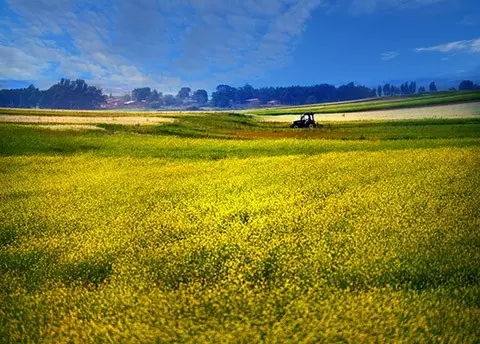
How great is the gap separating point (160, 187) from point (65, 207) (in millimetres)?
4454

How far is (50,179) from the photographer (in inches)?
865

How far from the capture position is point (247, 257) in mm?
10562

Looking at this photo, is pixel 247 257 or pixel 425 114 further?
pixel 425 114

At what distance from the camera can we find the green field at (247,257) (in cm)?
751

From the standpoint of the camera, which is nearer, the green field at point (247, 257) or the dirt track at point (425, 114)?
the green field at point (247, 257)

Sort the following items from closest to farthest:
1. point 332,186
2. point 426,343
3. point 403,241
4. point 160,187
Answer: point 426,343 → point 403,241 → point 332,186 → point 160,187

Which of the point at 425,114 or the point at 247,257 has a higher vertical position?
the point at 425,114

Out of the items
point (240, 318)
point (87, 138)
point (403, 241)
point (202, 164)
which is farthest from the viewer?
point (87, 138)

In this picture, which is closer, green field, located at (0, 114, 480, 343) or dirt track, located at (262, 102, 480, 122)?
green field, located at (0, 114, 480, 343)

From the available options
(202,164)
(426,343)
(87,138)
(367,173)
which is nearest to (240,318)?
(426,343)

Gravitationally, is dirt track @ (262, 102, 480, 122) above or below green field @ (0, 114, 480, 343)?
above

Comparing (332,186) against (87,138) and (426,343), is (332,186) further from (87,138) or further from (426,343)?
(87,138)

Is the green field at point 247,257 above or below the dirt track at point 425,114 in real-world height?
below

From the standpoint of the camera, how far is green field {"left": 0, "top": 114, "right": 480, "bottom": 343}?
7.51m
